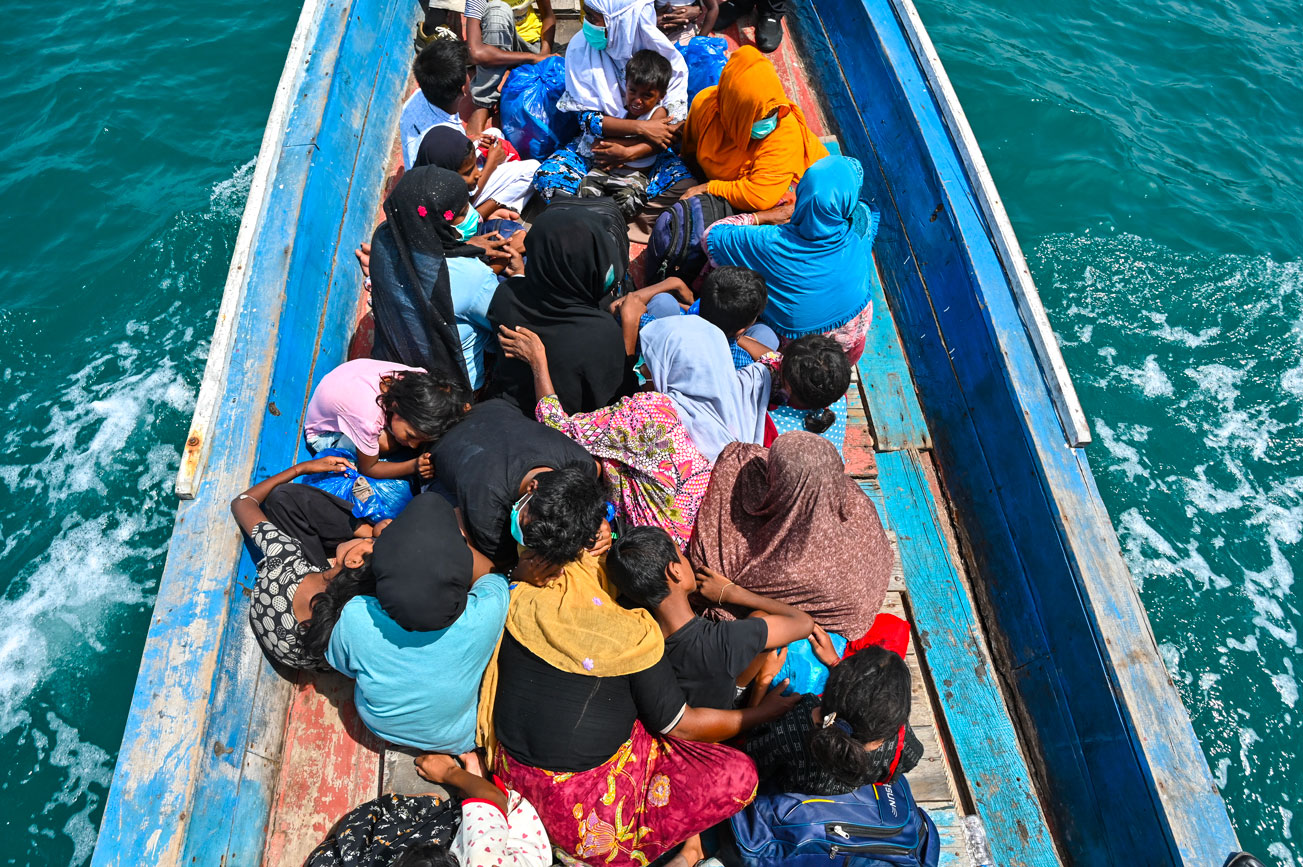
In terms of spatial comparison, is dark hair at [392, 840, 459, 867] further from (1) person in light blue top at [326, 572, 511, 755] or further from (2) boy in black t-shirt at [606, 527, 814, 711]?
(2) boy in black t-shirt at [606, 527, 814, 711]

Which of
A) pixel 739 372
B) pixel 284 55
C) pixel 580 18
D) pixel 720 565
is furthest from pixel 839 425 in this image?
pixel 284 55

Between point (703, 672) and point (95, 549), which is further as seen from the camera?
point (95, 549)

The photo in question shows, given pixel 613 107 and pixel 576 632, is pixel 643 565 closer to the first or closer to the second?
pixel 576 632

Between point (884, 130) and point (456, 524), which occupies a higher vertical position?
point (884, 130)

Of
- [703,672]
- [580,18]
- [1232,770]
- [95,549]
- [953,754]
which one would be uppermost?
[580,18]

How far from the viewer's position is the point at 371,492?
299 cm

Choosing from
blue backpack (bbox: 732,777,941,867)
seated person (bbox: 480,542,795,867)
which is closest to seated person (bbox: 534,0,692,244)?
seated person (bbox: 480,542,795,867)

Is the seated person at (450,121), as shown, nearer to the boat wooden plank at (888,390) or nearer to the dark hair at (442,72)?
the dark hair at (442,72)

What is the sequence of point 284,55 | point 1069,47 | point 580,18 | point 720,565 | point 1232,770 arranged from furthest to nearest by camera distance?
point 1069,47, point 284,55, point 580,18, point 1232,770, point 720,565

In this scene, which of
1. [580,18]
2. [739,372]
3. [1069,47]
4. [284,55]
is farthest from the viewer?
[1069,47]

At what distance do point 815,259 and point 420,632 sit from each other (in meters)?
2.41

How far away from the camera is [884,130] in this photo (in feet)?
14.8

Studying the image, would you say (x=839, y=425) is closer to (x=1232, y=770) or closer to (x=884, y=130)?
(x=884, y=130)

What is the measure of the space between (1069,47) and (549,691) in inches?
343
